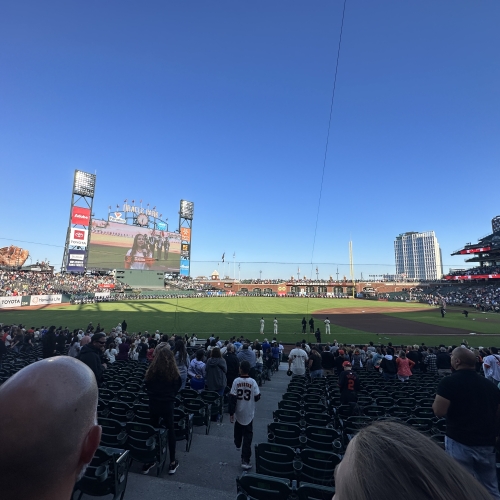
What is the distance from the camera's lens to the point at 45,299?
163 feet

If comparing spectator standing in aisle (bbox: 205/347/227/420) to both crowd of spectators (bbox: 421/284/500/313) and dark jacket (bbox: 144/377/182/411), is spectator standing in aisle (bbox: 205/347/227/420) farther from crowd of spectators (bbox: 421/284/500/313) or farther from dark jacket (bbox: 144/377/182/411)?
crowd of spectators (bbox: 421/284/500/313)

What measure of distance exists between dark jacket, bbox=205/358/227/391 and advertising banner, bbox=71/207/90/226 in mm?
68149

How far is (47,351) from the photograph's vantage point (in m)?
12.1

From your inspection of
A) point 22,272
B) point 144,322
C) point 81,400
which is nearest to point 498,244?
point 144,322

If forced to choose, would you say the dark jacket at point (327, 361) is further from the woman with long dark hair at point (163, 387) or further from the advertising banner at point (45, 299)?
the advertising banner at point (45, 299)

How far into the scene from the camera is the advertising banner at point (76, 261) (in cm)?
6256

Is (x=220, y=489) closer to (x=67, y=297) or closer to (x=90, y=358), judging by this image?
(x=90, y=358)

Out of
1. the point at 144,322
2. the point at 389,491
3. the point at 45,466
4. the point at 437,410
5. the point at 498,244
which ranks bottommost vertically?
the point at 144,322

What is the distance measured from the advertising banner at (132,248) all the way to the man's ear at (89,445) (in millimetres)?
71630

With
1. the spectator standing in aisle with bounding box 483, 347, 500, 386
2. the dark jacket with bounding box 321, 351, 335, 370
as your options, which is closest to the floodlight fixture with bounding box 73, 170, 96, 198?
the dark jacket with bounding box 321, 351, 335, 370

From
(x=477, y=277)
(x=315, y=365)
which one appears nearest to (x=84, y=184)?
(x=315, y=365)

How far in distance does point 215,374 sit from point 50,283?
219 ft

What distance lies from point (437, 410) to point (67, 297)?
61407 mm

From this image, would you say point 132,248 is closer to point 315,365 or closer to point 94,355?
point 315,365
